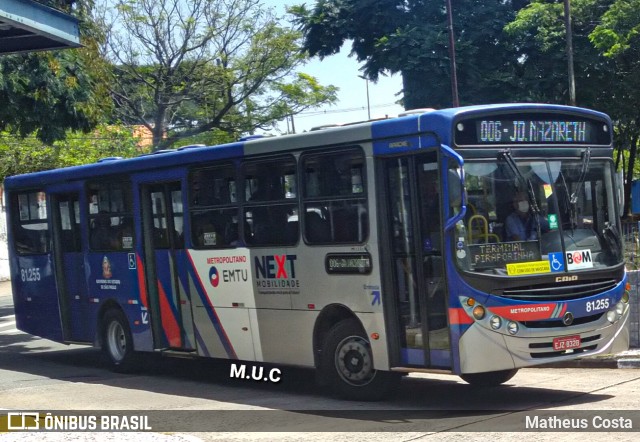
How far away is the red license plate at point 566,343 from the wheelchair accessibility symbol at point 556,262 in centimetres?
70

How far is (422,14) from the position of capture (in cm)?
3731

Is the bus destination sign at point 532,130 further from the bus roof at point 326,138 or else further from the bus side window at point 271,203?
the bus side window at point 271,203

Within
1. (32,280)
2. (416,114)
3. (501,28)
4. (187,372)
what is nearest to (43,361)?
(32,280)

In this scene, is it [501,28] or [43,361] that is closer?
[43,361]

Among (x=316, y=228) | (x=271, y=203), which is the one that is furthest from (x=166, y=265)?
(x=316, y=228)

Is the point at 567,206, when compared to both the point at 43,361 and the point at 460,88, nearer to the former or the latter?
the point at 43,361

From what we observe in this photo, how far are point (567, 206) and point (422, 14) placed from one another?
27774 mm

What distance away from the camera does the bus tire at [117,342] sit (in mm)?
15328

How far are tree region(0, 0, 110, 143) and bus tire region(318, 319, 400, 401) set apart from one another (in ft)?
35.8

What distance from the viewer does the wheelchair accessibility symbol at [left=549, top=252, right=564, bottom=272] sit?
10289 mm

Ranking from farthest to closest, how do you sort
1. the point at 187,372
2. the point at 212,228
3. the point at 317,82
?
1. the point at 317,82
2. the point at 187,372
3. the point at 212,228

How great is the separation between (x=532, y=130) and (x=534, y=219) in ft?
3.30

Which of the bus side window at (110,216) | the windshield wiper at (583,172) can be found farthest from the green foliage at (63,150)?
the windshield wiper at (583,172)

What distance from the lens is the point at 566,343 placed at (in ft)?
33.8
